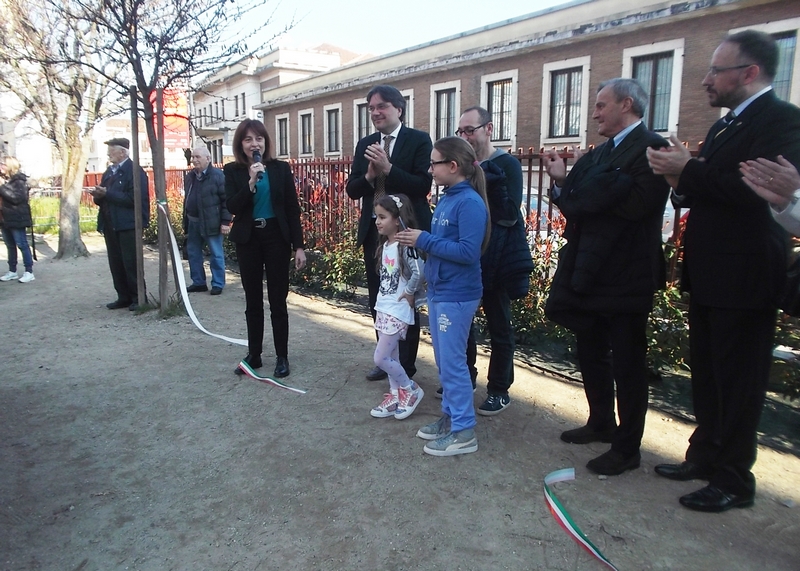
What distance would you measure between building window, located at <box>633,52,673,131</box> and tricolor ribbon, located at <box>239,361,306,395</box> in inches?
748

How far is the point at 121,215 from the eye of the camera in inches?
283

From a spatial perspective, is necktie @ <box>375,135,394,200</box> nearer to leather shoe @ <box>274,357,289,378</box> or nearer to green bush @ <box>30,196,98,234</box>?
leather shoe @ <box>274,357,289,378</box>

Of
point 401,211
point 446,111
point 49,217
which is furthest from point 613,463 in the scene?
point 446,111

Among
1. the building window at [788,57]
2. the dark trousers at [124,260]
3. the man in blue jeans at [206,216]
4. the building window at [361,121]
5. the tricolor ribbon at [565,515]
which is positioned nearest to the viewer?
the tricolor ribbon at [565,515]

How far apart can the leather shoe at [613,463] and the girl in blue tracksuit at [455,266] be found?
0.67 m

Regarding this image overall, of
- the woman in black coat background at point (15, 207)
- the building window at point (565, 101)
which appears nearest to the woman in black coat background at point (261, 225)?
the woman in black coat background at point (15, 207)

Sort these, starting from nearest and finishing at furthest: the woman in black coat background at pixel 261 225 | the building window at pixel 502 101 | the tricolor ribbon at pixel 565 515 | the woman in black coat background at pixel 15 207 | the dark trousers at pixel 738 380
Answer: the tricolor ribbon at pixel 565 515 < the dark trousers at pixel 738 380 < the woman in black coat background at pixel 261 225 < the woman in black coat background at pixel 15 207 < the building window at pixel 502 101

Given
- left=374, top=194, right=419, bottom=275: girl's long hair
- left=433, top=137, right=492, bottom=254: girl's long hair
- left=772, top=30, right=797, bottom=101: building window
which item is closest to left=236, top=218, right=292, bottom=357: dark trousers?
left=374, top=194, right=419, bottom=275: girl's long hair

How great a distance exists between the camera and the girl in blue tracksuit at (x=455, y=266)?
3.31 m

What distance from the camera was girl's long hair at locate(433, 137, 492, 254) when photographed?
3381 millimetres

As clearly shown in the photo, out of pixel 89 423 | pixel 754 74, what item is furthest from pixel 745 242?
pixel 89 423

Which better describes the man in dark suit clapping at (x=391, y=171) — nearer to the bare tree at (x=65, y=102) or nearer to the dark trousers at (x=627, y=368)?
the dark trousers at (x=627, y=368)

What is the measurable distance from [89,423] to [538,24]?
23661 mm

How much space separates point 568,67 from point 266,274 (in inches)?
825
